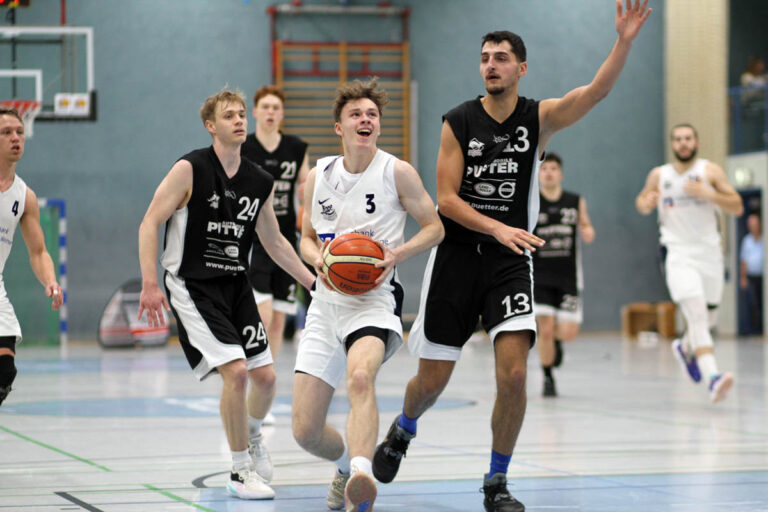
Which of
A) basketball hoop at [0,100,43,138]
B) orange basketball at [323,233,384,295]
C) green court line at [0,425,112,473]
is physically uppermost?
basketball hoop at [0,100,43,138]

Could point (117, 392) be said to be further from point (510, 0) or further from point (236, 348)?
point (510, 0)

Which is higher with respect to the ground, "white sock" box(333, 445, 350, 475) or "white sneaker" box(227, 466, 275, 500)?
"white sock" box(333, 445, 350, 475)

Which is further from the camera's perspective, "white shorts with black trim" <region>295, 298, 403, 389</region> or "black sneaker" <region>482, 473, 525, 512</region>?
"white shorts with black trim" <region>295, 298, 403, 389</region>

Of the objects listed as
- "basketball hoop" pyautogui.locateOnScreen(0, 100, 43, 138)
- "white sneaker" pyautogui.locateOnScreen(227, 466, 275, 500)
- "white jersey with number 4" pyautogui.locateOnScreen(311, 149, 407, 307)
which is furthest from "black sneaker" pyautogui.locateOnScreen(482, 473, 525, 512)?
"basketball hoop" pyautogui.locateOnScreen(0, 100, 43, 138)

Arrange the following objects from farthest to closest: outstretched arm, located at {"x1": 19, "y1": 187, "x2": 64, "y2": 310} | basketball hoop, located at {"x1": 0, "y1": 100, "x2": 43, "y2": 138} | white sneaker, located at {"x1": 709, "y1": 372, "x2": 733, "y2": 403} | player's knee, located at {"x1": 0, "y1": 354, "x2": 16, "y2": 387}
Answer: basketball hoop, located at {"x1": 0, "y1": 100, "x2": 43, "y2": 138}
white sneaker, located at {"x1": 709, "y1": 372, "x2": 733, "y2": 403}
outstretched arm, located at {"x1": 19, "y1": 187, "x2": 64, "y2": 310}
player's knee, located at {"x1": 0, "y1": 354, "x2": 16, "y2": 387}

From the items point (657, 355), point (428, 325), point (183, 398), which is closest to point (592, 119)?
point (657, 355)

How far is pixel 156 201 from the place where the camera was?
17.1ft

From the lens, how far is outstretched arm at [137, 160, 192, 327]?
16.6 ft

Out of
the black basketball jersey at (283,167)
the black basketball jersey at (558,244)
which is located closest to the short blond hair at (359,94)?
the black basketball jersey at (283,167)

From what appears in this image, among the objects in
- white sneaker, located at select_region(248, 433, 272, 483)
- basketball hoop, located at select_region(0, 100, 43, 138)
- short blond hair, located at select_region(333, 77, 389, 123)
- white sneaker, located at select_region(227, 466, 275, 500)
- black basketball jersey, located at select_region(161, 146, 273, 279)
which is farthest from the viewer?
basketball hoop, located at select_region(0, 100, 43, 138)

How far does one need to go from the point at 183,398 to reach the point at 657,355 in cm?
782

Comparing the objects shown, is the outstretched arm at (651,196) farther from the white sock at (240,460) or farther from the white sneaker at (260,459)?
the white sock at (240,460)

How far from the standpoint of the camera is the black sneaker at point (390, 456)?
5344 mm

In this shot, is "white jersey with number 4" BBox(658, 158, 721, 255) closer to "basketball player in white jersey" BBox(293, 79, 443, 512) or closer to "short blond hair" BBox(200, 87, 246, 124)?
"basketball player in white jersey" BBox(293, 79, 443, 512)
